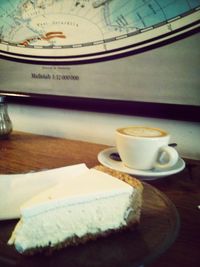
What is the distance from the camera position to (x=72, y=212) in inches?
13.5

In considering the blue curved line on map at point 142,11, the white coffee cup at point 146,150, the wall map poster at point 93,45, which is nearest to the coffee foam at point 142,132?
the white coffee cup at point 146,150

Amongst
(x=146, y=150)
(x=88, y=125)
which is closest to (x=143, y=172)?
(x=146, y=150)

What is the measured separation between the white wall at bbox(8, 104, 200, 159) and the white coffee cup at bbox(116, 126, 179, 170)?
5.9 inches

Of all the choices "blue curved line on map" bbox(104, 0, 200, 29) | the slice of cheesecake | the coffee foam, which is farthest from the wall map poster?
the slice of cheesecake

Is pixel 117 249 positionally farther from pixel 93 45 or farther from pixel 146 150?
pixel 93 45

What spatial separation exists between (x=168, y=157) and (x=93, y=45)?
1.16 ft

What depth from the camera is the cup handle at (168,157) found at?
462 mm

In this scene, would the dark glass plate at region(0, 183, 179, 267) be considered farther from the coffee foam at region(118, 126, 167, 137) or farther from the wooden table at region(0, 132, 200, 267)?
the coffee foam at region(118, 126, 167, 137)

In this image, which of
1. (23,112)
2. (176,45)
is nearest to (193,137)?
(176,45)

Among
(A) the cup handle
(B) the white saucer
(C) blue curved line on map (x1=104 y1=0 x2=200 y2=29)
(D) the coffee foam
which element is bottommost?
(B) the white saucer

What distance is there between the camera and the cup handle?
0.46 metres

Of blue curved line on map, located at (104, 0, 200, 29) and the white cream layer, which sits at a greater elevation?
blue curved line on map, located at (104, 0, 200, 29)

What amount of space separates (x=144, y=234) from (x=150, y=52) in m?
0.41

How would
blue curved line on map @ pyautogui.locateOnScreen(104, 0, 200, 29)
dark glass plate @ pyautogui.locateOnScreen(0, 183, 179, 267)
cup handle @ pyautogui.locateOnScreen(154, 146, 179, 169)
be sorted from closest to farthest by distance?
dark glass plate @ pyautogui.locateOnScreen(0, 183, 179, 267) < cup handle @ pyautogui.locateOnScreen(154, 146, 179, 169) < blue curved line on map @ pyautogui.locateOnScreen(104, 0, 200, 29)
